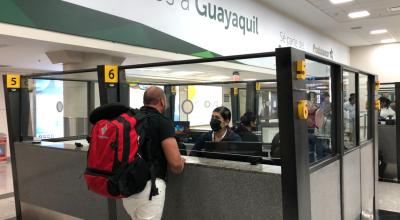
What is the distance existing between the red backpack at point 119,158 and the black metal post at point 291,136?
779 millimetres

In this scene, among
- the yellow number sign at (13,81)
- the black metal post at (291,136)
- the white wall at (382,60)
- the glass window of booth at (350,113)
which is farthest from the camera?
the white wall at (382,60)

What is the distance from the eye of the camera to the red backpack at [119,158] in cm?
190

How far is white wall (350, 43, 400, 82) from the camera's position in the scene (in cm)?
1357

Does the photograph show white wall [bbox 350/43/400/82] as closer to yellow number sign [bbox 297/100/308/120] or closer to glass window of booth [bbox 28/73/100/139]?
glass window of booth [bbox 28/73/100/139]

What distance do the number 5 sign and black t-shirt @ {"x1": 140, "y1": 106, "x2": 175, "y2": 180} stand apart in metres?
0.69

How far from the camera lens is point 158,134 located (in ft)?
6.93

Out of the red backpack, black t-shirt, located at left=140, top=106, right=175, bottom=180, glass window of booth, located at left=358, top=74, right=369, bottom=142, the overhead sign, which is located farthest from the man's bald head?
the overhead sign

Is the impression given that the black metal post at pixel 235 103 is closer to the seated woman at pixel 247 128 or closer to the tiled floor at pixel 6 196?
the seated woman at pixel 247 128

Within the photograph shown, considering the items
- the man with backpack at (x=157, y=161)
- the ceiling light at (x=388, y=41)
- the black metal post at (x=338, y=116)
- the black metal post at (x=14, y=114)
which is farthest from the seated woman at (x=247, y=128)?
the ceiling light at (x=388, y=41)

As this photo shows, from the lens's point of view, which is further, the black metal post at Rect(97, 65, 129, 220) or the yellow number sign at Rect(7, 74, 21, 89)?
the yellow number sign at Rect(7, 74, 21, 89)

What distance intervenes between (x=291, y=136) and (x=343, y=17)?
9.07m

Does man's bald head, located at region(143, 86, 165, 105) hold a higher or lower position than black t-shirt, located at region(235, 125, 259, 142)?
higher

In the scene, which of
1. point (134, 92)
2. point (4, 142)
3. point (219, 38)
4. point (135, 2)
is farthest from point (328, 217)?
point (4, 142)

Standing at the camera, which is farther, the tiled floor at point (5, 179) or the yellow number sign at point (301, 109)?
the tiled floor at point (5, 179)
